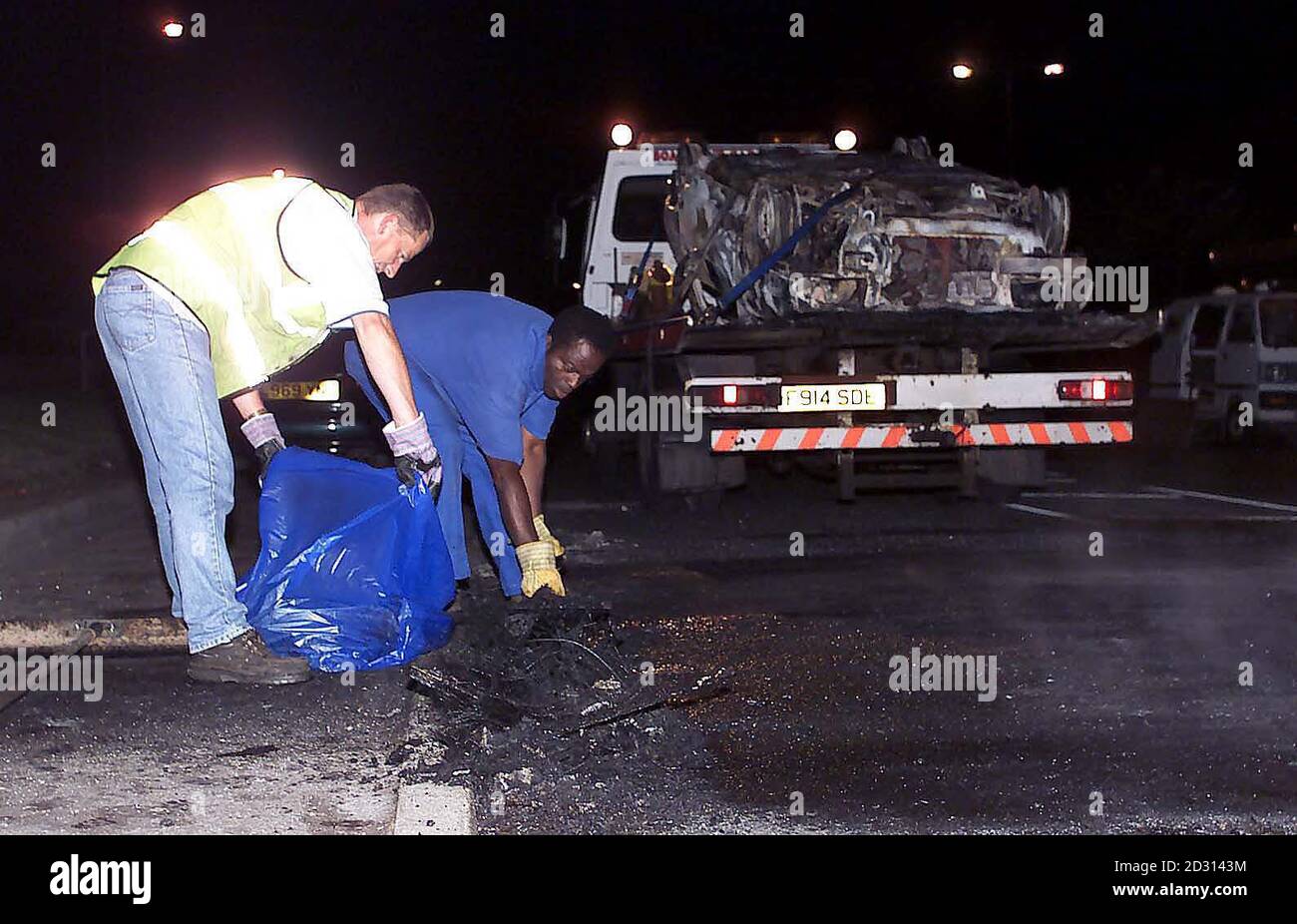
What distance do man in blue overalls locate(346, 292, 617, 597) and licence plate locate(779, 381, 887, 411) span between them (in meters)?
3.72

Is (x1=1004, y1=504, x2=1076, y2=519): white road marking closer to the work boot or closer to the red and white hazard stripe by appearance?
the red and white hazard stripe

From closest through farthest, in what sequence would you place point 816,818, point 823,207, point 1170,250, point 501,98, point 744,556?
1. point 816,818
2. point 744,556
3. point 823,207
4. point 1170,250
5. point 501,98

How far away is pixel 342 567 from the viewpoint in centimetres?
567

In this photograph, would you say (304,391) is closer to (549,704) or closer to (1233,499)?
(1233,499)

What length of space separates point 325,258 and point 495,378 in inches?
39.6

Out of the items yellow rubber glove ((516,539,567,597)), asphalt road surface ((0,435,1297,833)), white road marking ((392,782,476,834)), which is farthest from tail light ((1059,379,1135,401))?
white road marking ((392,782,476,834))

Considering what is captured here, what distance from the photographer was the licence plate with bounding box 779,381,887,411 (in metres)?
10.2

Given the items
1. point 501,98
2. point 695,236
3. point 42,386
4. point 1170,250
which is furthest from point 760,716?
point 501,98

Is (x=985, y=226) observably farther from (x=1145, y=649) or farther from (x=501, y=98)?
(x=501, y=98)

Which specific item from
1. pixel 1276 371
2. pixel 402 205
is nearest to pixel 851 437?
pixel 402 205

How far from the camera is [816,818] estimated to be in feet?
13.5

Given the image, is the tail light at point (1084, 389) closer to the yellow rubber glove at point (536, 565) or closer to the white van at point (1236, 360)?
the yellow rubber glove at point (536, 565)

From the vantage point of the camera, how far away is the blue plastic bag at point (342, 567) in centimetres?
562
